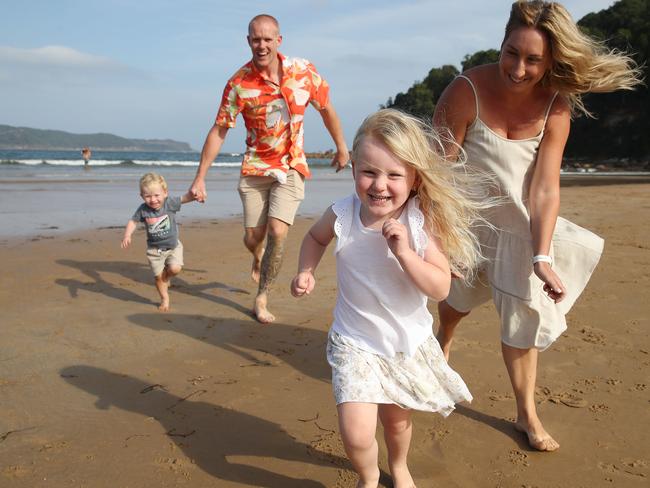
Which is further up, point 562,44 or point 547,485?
point 562,44

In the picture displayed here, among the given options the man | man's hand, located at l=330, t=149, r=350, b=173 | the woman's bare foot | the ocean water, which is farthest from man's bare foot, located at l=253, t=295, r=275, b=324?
the ocean water

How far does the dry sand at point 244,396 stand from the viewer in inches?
98.9

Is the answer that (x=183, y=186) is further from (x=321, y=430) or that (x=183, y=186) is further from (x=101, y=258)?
(x=321, y=430)

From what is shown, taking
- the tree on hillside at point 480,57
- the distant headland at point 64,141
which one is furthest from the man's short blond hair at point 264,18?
the distant headland at point 64,141

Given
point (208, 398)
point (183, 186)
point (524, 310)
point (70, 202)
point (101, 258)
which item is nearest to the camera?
point (524, 310)

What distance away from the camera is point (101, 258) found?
691 centimetres

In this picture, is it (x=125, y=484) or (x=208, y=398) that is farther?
(x=208, y=398)

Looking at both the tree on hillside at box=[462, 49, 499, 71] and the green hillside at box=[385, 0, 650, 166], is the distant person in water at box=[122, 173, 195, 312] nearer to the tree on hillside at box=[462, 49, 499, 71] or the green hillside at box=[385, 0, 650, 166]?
the green hillside at box=[385, 0, 650, 166]

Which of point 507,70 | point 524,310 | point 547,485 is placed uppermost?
point 507,70

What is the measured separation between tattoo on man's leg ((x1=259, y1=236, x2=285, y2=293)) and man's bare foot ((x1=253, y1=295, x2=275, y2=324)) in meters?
0.10

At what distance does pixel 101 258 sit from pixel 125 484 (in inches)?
195

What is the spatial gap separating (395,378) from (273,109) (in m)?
3.06

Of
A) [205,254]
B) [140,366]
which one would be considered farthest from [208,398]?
[205,254]

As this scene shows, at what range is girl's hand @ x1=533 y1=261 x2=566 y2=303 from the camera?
256 cm
